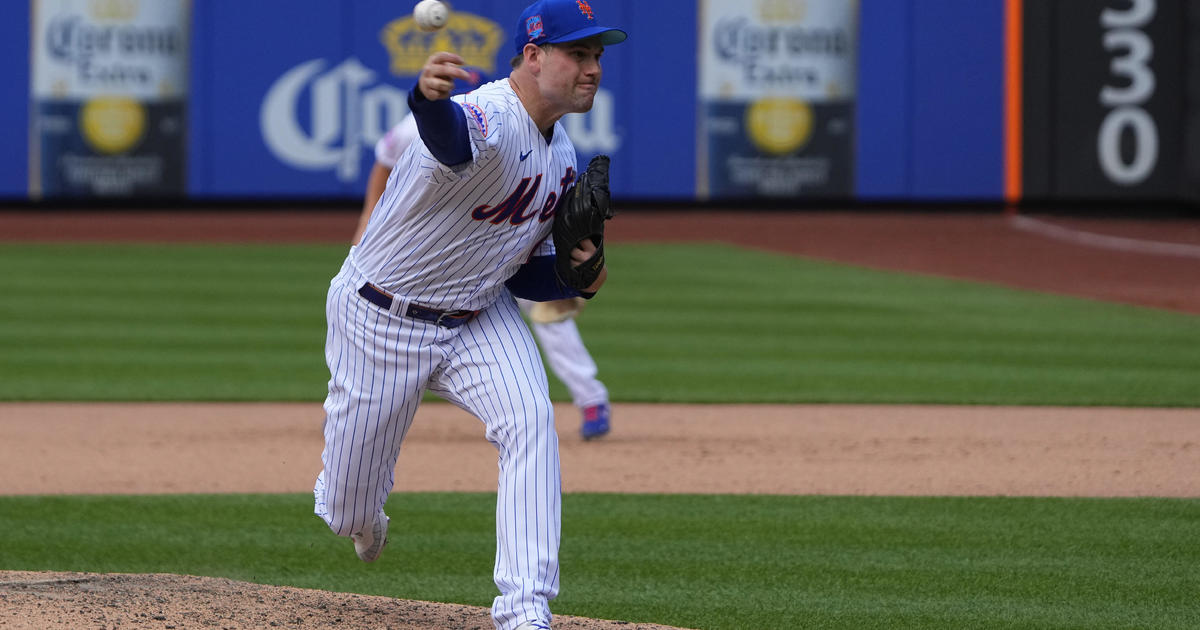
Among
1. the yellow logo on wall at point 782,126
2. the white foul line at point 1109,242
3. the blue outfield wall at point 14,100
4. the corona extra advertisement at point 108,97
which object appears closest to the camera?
the white foul line at point 1109,242

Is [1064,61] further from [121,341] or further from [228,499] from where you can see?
[228,499]

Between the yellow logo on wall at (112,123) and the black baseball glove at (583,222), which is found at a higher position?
the yellow logo on wall at (112,123)

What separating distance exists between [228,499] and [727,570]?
2.27m

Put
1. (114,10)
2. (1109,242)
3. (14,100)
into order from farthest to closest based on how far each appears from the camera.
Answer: (114,10) < (14,100) < (1109,242)

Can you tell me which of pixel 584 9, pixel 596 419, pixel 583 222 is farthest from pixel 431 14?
pixel 596 419

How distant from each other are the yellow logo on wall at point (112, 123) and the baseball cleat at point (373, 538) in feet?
63.9

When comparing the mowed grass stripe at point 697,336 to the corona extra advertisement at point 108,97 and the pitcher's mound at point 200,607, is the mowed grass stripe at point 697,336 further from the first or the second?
the corona extra advertisement at point 108,97

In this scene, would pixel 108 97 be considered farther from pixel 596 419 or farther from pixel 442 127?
pixel 442 127

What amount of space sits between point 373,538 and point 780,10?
19.6 meters

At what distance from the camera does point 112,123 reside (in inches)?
897

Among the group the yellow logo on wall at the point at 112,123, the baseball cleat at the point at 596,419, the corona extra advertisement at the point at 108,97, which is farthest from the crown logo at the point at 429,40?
the baseball cleat at the point at 596,419

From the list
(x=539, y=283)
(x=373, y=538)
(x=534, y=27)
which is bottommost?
(x=373, y=538)

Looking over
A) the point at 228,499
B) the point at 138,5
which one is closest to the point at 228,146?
the point at 138,5

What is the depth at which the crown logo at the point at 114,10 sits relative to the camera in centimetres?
2255
